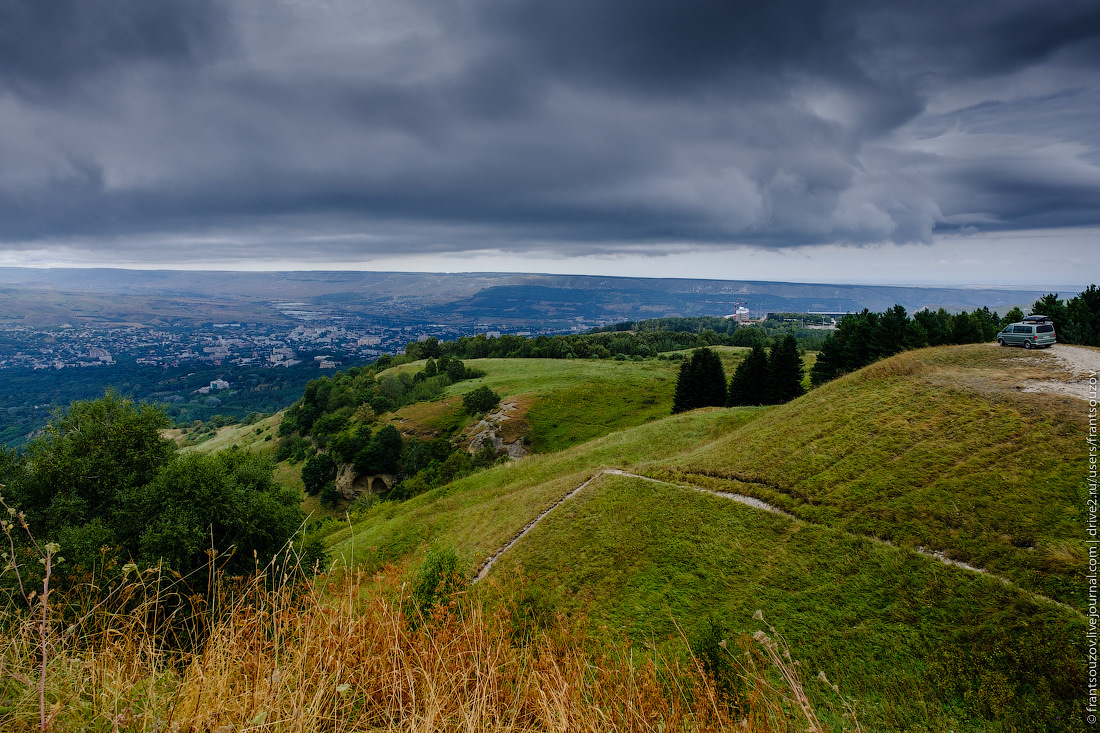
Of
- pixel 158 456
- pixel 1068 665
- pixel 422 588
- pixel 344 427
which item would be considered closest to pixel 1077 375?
pixel 1068 665

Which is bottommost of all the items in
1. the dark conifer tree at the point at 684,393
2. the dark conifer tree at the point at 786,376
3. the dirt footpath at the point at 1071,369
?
the dark conifer tree at the point at 684,393

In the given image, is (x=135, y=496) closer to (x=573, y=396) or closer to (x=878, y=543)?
(x=878, y=543)

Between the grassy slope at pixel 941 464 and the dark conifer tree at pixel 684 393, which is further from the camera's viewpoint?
the dark conifer tree at pixel 684 393

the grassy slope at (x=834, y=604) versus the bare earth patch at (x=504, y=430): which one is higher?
the grassy slope at (x=834, y=604)

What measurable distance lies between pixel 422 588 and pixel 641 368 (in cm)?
8950

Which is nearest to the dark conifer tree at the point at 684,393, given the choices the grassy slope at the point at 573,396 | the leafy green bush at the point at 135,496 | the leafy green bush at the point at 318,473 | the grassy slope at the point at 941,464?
the grassy slope at the point at 573,396

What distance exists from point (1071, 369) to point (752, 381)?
38.0 m

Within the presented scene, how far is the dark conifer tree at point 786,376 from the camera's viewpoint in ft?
179

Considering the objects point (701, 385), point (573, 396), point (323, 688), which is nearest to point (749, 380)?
point (701, 385)

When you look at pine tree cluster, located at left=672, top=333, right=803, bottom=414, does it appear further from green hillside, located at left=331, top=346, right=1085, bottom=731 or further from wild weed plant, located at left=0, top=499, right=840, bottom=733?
wild weed plant, located at left=0, top=499, right=840, bottom=733

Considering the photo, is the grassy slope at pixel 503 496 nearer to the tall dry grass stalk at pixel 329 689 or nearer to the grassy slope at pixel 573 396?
the tall dry grass stalk at pixel 329 689

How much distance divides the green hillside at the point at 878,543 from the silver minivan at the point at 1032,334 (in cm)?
197

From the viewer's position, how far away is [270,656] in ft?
15.9

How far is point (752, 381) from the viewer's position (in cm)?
5794
